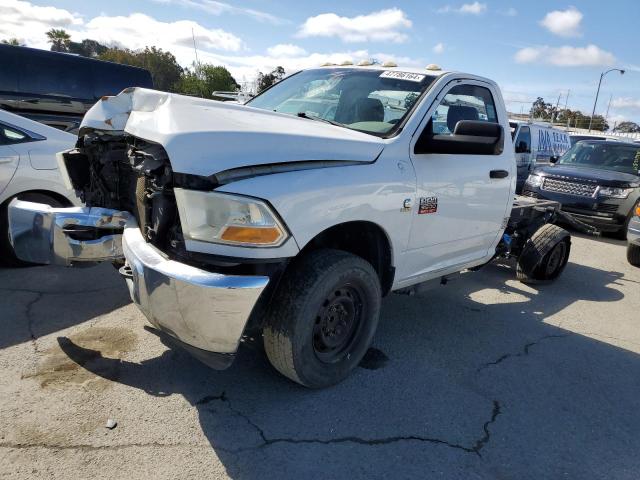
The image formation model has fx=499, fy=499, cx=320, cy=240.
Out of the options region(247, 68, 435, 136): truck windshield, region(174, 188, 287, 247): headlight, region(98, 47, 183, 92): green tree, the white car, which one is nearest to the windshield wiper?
region(247, 68, 435, 136): truck windshield

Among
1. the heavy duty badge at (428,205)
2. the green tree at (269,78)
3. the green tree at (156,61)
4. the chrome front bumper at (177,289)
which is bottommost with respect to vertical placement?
the chrome front bumper at (177,289)

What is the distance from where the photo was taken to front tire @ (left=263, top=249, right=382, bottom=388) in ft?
9.02

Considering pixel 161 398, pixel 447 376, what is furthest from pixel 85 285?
pixel 447 376

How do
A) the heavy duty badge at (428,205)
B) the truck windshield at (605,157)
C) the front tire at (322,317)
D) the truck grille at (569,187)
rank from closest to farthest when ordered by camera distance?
1. the front tire at (322,317)
2. the heavy duty badge at (428,205)
3. the truck grille at (569,187)
4. the truck windshield at (605,157)

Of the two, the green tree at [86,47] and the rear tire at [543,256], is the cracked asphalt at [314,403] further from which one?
the green tree at [86,47]

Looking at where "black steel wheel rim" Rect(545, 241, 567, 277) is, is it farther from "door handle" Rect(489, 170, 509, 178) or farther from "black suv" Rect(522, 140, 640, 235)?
"black suv" Rect(522, 140, 640, 235)

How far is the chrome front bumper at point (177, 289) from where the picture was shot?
233cm

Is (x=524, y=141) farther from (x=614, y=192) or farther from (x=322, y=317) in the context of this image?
(x=322, y=317)

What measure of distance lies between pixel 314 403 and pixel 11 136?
4.04 m

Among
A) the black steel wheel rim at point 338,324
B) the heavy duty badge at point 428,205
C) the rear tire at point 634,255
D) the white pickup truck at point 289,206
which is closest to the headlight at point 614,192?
the rear tire at point 634,255

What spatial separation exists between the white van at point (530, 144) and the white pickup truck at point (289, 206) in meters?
8.48

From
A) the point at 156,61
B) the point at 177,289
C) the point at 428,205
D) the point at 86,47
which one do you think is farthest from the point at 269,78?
the point at 86,47

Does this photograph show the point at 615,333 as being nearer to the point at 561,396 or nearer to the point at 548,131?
the point at 561,396

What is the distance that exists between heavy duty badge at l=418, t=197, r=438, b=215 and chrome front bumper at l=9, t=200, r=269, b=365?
1.43 m
